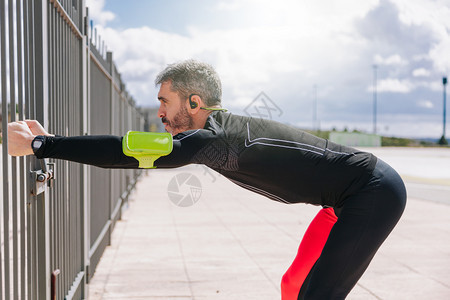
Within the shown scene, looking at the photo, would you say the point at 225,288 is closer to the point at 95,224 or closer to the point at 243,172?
the point at 95,224

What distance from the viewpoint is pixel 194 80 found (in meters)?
2.96

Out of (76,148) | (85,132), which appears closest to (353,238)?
(76,148)

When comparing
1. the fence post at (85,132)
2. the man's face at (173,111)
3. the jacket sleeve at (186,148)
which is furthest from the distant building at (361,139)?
the jacket sleeve at (186,148)

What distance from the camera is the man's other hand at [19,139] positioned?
2.32 metres

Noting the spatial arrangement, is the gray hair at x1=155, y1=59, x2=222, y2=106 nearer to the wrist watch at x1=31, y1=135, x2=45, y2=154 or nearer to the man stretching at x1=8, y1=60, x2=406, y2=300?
the man stretching at x1=8, y1=60, x2=406, y2=300

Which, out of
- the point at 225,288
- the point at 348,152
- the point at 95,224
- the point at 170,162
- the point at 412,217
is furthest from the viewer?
the point at 412,217

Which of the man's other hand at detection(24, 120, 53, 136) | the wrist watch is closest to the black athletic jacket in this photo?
the wrist watch

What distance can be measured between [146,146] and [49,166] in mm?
1433

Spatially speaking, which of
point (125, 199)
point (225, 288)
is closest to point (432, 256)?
point (225, 288)

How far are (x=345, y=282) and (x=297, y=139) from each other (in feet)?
2.62

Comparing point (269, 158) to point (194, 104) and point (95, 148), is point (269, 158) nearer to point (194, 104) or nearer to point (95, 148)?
point (194, 104)

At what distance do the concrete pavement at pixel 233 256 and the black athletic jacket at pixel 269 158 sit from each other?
0.54 metres

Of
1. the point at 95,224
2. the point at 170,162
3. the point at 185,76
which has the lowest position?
the point at 95,224

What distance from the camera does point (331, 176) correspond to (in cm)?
280
